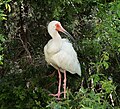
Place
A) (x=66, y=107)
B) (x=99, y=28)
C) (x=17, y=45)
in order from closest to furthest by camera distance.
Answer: (x=66, y=107) → (x=99, y=28) → (x=17, y=45)

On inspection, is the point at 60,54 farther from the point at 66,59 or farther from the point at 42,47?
the point at 42,47

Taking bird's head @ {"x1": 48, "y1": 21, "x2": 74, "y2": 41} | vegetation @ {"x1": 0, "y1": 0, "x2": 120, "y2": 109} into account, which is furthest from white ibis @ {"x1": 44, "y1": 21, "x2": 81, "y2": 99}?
vegetation @ {"x1": 0, "y1": 0, "x2": 120, "y2": 109}

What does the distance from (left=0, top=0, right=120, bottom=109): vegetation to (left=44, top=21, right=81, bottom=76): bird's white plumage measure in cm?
26

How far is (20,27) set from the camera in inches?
238

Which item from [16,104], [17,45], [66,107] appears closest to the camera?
[66,107]

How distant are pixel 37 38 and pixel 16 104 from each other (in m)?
0.99

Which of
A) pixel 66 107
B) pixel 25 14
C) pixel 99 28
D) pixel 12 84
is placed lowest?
pixel 66 107

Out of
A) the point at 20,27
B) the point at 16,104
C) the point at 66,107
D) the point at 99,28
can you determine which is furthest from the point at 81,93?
the point at 20,27

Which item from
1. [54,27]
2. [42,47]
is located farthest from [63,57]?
[42,47]

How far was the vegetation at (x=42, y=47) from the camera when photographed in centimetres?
554

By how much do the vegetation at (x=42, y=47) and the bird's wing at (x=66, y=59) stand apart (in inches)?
11.0

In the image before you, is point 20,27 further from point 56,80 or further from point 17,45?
point 56,80

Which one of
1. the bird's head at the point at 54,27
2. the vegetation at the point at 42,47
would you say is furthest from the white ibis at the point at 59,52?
the vegetation at the point at 42,47

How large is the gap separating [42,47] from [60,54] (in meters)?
0.64
